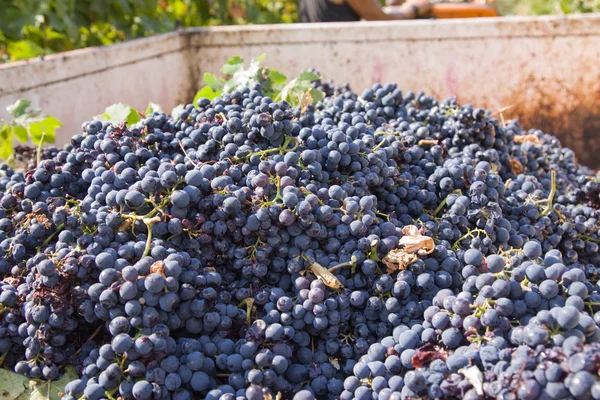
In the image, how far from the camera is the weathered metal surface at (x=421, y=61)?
8.72ft

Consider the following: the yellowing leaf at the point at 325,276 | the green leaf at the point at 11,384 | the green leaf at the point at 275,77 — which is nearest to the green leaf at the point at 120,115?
the green leaf at the point at 275,77

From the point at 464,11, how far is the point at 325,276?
4.55m

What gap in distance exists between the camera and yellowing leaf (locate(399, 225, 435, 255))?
47.6 inches

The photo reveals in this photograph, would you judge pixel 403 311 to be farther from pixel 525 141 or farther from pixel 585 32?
pixel 585 32

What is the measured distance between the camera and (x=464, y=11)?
16.4 ft

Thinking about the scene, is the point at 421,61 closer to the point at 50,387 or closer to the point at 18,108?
the point at 18,108

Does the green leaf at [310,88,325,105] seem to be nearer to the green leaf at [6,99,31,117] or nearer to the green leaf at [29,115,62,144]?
the green leaf at [29,115,62,144]

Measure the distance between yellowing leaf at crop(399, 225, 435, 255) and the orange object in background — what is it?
4327 mm

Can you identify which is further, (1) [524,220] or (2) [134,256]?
(1) [524,220]

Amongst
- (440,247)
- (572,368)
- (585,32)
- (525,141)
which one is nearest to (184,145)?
(440,247)

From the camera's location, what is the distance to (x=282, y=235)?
48.6 inches

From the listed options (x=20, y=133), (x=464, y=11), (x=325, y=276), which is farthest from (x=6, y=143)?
(x=464, y=11)

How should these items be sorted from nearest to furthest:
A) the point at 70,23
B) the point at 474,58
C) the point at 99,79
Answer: the point at 99,79, the point at 474,58, the point at 70,23

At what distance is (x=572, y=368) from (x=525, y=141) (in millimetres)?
1207
